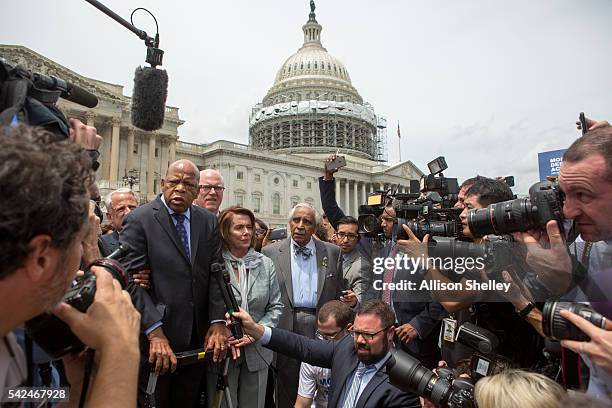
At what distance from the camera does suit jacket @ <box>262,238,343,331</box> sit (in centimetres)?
458

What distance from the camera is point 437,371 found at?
245 cm

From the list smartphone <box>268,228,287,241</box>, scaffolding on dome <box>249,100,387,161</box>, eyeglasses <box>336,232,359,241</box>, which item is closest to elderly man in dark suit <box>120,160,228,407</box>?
eyeglasses <box>336,232,359,241</box>

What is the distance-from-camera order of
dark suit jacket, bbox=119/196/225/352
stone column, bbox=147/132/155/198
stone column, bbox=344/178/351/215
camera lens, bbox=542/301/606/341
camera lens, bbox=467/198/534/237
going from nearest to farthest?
camera lens, bbox=542/301/606/341, camera lens, bbox=467/198/534/237, dark suit jacket, bbox=119/196/225/352, stone column, bbox=147/132/155/198, stone column, bbox=344/178/351/215

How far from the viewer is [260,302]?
152 inches

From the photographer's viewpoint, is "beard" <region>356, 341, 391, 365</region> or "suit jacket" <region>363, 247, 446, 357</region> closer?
"beard" <region>356, 341, 391, 365</region>

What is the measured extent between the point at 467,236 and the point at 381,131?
239 feet

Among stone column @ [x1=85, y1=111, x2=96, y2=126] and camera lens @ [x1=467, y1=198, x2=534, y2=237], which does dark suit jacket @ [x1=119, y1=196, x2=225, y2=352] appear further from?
stone column @ [x1=85, y1=111, x2=96, y2=126]

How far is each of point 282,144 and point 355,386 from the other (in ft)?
209

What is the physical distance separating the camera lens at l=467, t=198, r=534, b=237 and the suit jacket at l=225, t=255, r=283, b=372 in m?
2.03

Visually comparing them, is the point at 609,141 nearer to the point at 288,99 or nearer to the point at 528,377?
the point at 528,377

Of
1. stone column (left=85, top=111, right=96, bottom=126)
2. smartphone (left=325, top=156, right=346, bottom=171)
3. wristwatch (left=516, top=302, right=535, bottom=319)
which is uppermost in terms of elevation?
stone column (left=85, top=111, right=96, bottom=126)

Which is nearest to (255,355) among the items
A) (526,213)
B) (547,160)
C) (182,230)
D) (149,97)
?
(182,230)

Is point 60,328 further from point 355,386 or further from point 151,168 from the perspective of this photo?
point 151,168

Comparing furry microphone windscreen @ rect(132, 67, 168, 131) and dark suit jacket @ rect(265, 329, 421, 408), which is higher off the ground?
furry microphone windscreen @ rect(132, 67, 168, 131)
